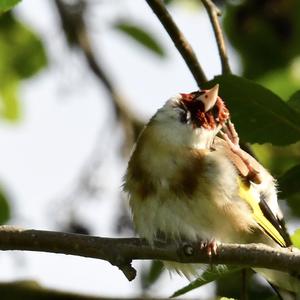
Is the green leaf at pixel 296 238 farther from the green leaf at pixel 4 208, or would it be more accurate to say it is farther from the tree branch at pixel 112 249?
the green leaf at pixel 4 208

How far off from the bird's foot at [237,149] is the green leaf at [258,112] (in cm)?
24

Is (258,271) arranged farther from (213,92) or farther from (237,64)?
(237,64)

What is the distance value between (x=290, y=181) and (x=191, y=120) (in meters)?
0.60

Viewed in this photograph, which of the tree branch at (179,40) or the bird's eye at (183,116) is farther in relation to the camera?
the bird's eye at (183,116)

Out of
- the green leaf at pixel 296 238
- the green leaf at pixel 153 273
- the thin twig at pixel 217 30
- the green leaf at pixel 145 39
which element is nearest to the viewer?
the green leaf at pixel 296 238

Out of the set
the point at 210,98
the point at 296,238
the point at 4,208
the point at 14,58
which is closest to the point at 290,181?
the point at 296,238

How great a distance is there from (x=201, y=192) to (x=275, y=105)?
485 millimetres

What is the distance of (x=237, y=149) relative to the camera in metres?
4.24

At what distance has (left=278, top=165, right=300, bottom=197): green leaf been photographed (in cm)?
399

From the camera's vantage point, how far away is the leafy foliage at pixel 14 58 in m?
6.85

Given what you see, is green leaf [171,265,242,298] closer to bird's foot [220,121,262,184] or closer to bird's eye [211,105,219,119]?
bird's foot [220,121,262,184]

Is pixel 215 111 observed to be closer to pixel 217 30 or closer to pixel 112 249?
pixel 217 30

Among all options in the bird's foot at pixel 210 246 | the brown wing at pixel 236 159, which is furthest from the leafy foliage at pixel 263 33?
the bird's foot at pixel 210 246

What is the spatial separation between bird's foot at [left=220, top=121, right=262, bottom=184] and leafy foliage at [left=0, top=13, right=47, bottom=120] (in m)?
2.75
